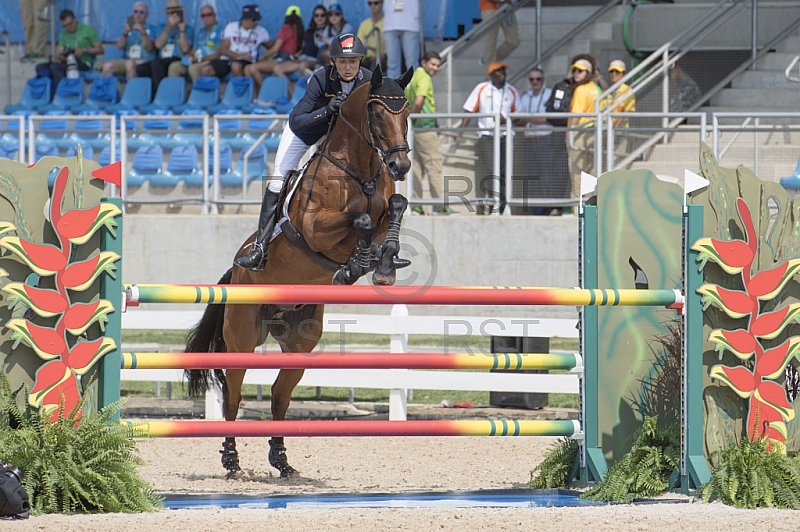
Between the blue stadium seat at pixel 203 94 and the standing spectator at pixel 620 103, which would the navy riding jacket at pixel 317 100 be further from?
the blue stadium seat at pixel 203 94

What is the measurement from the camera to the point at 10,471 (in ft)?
12.5

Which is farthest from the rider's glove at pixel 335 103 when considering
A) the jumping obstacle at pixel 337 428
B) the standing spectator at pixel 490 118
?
the standing spectator at pixel 490 118

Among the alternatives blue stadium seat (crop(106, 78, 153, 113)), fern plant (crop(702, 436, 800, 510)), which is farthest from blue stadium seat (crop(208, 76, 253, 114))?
fern plant (crop(702, 436, 800, 510))

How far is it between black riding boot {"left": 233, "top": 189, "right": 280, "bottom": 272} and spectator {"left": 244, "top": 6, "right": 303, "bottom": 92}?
7.90 meters

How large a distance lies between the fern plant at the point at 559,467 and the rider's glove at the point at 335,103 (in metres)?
2.26

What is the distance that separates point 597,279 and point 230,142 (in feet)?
21.2

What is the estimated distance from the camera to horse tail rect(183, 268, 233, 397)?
6562 mm

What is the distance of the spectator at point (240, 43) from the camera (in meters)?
14.2

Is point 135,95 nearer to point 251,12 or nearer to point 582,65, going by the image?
point 251,12

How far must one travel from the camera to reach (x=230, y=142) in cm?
1050

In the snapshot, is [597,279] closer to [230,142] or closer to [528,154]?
[528,154]

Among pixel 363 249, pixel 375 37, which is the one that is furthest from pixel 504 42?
pixel 363 249

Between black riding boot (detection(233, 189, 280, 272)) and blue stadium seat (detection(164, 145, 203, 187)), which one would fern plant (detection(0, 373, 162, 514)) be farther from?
blue stadium seat (detection(164, 145, 203, 187))

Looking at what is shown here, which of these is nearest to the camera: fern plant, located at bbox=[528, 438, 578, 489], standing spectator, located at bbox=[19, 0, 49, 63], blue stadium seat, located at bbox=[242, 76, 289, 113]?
fern plant, located at bbox=[528, 438, 578, 489]
